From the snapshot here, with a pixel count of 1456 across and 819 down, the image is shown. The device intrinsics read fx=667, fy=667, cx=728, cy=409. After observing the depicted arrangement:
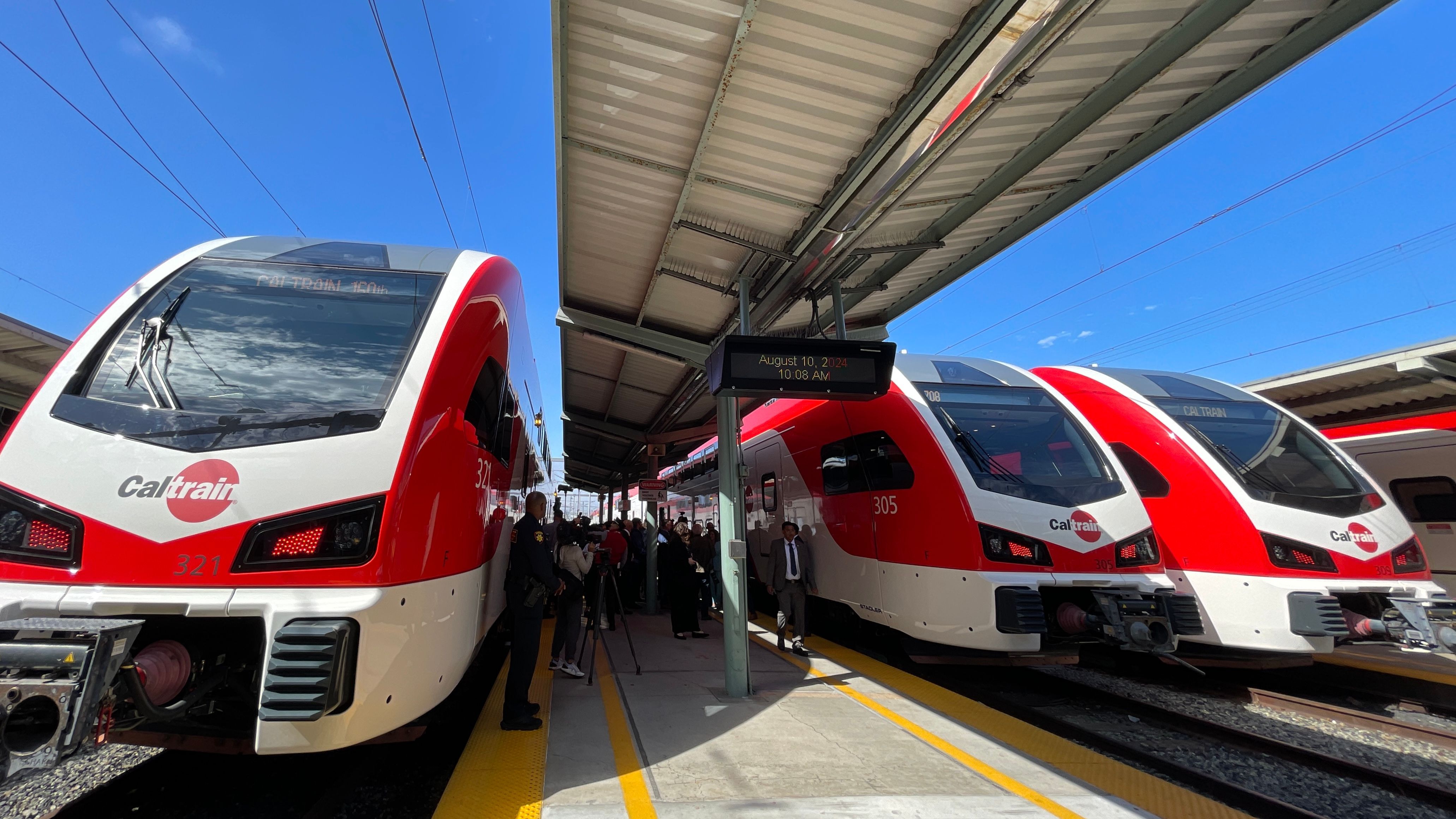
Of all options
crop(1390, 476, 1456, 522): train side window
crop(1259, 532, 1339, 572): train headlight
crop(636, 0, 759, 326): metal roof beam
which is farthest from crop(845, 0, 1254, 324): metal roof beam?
crop(1390, 476, 1456, 522): train side window

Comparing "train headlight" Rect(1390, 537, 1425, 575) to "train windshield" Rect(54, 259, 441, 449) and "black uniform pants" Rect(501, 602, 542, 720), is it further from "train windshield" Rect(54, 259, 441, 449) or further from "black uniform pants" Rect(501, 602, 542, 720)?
"train windshield" Rect(54, 259, 441, 449)

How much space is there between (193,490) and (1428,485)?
13171 mm

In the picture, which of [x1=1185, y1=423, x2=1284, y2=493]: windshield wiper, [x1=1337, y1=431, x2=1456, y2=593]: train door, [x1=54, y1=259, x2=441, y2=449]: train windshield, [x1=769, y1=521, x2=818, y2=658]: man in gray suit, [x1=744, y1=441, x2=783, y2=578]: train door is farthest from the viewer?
[x1=744, y1=441, x2=783, y2=578]: train door

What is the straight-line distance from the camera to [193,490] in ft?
8.89

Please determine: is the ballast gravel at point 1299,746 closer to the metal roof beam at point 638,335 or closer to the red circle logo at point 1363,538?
the red circle logo at point 1363,538

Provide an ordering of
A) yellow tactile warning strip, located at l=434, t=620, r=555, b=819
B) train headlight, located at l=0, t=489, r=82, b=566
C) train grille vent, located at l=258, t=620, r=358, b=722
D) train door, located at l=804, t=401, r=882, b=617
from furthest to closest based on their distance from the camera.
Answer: train door, located at l=804, t=401, r=882, b=617, yellow tactile warning strip, located at l=434, t=620, r=555, b=819, train headlight, located at l=0, t=489, r=82, b=566, train grille vent, located at l=258, t=620, r=358, b=722

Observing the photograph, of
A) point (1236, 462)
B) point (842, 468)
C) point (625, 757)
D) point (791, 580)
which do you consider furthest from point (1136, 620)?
point (625, 757)

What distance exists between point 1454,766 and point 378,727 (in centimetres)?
650

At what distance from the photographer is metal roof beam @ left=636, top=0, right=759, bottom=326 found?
3500mm

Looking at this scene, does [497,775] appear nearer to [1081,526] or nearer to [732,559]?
[732,559]

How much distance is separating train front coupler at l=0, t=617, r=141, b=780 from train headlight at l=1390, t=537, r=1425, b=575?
8.30 m

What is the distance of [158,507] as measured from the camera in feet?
8.75

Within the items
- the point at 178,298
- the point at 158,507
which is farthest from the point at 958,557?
the point at 178,298

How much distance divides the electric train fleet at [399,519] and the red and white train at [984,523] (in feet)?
0.09
